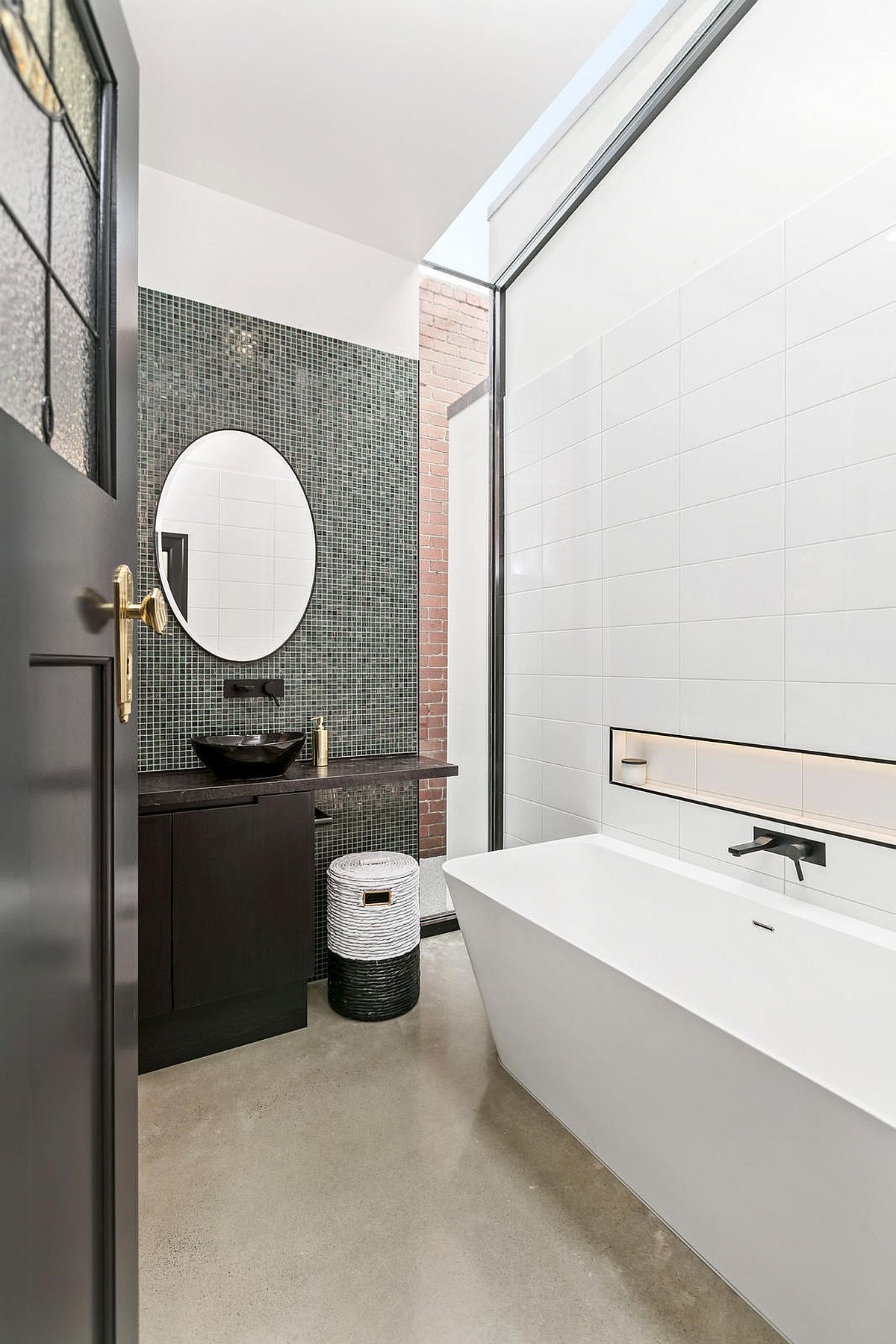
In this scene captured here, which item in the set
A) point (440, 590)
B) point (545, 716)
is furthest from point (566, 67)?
point (545, 716)

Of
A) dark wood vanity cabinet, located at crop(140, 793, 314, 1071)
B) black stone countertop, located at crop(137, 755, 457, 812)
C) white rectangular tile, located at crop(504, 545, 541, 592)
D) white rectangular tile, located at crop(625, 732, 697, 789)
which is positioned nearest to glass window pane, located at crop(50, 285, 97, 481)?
black stone countertop, located at crop(137, 755, 457, 812)

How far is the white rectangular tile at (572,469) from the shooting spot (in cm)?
290

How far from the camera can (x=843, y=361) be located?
1.97 metres

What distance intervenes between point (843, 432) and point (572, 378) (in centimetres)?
133

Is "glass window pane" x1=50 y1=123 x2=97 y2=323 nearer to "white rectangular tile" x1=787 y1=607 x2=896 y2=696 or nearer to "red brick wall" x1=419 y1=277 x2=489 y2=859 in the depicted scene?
"white rectangular tile" x1=787 y1=607 x2=896 y2=696

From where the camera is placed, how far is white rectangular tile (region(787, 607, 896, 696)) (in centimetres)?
188

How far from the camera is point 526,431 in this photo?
A: 3.34 m

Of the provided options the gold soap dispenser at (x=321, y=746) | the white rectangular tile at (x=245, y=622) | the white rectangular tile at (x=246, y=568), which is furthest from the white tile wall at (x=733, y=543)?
the gold soap dispenser at (x=321, y=746)

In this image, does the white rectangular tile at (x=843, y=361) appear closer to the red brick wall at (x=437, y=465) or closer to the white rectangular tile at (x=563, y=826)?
the white rectangular tile at (x=563, y=826)

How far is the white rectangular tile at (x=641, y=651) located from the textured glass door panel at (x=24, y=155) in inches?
88.0

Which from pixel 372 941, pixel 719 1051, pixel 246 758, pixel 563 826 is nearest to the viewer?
pixel 719 1051

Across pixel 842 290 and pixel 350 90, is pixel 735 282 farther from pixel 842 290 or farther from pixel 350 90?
pixel 350 90

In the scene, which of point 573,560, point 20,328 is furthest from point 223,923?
point 20,328

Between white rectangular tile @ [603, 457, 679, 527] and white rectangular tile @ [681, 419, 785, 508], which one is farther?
white rectangular tile @ [603, 457, 679, 527]
